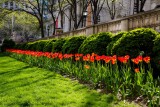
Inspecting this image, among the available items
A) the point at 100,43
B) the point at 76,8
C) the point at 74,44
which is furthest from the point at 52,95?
the point at 76,8

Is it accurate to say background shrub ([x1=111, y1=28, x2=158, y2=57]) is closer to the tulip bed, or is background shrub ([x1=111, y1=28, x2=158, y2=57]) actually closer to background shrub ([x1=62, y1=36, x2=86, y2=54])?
the tulip bed

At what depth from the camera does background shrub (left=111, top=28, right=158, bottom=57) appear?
9.32 meters

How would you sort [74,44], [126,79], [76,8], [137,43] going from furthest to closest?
[76,8] → [74,44] → [137,43] → [126,79]

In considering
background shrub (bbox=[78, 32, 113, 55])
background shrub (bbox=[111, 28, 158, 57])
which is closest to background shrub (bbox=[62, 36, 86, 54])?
background shrub (bbox=[78, 32, 113, 55])

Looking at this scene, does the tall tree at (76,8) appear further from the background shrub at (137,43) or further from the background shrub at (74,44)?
the background shrub at (137,43)

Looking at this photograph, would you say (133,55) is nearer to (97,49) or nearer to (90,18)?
(97,49)

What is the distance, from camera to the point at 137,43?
30.7 ft

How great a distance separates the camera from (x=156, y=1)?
1487 inches

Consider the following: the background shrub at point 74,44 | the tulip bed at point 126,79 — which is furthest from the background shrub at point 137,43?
the background shrub at point 74,44

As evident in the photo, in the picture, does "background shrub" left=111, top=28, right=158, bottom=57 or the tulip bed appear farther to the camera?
"background shrub" left=111, top=28, right=158, bottom=57

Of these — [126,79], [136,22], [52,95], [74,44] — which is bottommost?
[52,95]

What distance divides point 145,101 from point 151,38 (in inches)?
119

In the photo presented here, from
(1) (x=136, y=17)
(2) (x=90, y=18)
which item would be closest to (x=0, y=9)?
(2) (x=90, y=18)

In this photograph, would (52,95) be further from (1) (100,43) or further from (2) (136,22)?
(2) (136,22)
